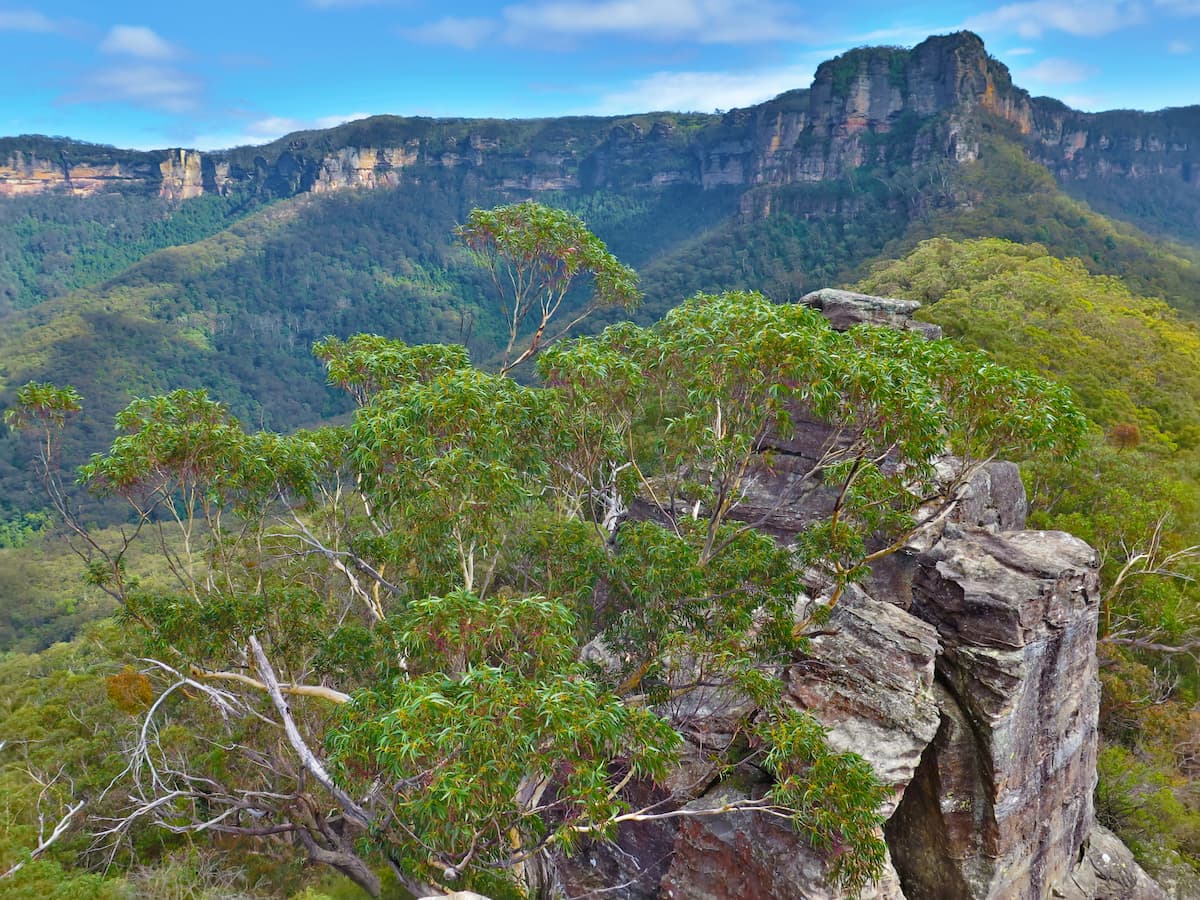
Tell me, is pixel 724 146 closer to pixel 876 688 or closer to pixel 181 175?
pixel 181 175

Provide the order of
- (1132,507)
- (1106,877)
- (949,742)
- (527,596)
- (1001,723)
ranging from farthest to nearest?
(1132,507)
(1106,877)
(949,742)
(1001,723)
(527,596)

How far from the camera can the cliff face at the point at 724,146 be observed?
106m

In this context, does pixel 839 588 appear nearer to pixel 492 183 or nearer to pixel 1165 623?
pixel 1165 623

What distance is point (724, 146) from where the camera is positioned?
474 feet

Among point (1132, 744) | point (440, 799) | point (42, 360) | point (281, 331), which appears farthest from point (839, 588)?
point (281, 331)

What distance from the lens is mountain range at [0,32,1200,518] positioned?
9131cm

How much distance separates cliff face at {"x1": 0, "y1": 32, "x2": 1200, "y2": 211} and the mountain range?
44cm

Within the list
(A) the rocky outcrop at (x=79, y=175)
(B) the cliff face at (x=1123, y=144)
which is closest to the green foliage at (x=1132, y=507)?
(B) the cliff face at (x=1123, y=144)

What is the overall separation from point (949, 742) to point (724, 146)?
5875 inches

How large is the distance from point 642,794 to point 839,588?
3961 mm

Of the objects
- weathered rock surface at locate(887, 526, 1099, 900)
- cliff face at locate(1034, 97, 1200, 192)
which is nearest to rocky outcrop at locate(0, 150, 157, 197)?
cliff face at locate(1034, 97, 1200, 192)

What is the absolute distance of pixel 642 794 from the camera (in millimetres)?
10438

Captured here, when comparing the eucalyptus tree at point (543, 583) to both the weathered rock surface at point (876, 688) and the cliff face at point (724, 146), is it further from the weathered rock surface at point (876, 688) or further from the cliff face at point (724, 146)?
the cliff face at point (724, 146)

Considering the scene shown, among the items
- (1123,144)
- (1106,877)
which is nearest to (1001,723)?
(1106,877)
